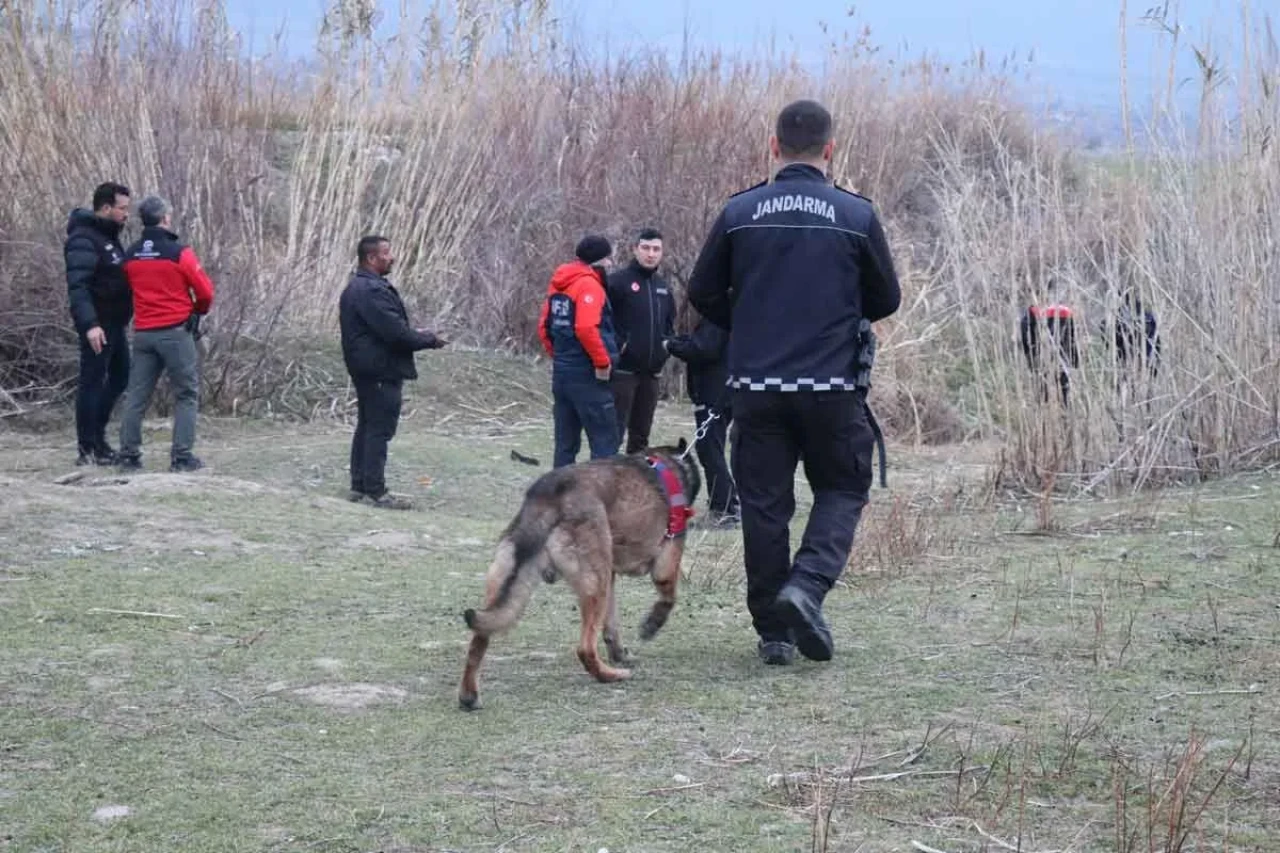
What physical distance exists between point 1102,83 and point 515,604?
23.0 ft

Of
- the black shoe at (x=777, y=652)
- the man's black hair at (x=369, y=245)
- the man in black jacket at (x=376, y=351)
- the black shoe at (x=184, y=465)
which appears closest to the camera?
the black shoe at (x=777, y=652)

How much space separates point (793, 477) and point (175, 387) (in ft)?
22.5

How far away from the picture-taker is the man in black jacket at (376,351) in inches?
426

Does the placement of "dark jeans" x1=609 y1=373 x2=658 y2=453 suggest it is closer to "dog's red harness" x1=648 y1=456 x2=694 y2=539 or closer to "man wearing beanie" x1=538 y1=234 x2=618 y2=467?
"man wearing beanie" x1=538 y1=234 x2=618 y2=467

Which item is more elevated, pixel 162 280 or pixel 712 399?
pixel 162 280

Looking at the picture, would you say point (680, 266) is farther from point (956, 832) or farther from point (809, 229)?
point (956, 832)

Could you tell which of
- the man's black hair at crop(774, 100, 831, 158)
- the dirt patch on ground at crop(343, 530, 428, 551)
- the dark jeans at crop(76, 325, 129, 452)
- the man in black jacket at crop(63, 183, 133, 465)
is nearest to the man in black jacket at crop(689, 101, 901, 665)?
the man's black hair at crop(774, 100, 831, 158)

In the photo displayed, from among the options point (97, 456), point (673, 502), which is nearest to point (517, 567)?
point (673, 502)

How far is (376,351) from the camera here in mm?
10922

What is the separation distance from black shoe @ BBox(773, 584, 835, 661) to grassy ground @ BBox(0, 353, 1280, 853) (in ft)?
0.34

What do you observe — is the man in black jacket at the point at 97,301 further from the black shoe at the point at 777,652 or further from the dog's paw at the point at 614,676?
the black shoe at the point at 777,652

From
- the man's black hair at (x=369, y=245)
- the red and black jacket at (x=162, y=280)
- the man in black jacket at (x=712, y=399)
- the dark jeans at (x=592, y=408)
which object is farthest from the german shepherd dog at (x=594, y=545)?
the red and black jacket at (x=162, y=280)

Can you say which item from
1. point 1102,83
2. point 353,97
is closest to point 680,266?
point 353,97

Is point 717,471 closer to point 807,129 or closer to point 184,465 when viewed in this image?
point 184,465
